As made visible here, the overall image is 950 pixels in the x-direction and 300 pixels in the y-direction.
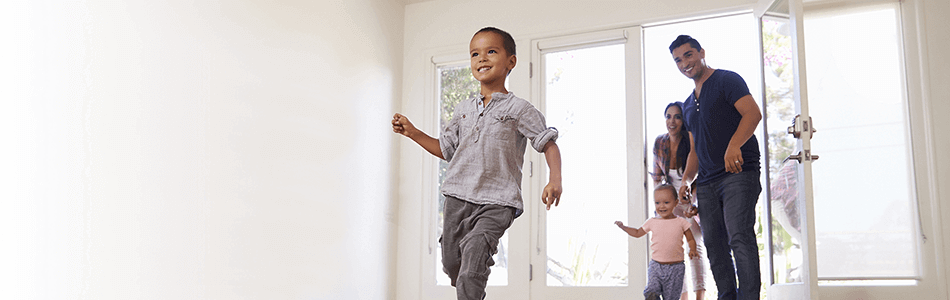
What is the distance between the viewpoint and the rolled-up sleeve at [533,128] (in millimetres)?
2223

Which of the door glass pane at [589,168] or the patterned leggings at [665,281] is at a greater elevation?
the door glass pane at [589,168]

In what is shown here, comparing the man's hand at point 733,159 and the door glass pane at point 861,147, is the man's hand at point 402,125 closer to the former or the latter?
the man's hand at point 733,159

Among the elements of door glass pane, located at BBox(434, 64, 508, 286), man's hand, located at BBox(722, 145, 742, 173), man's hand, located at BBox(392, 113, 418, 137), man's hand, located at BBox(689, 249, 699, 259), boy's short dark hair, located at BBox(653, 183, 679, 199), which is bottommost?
man's hand, located at BBox(689, 249, 699, 259)

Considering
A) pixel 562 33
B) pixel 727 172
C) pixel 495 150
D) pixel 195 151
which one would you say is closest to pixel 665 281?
pixel 727 172

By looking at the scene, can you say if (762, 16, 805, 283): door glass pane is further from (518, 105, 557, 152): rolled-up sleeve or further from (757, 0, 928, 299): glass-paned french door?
(518, 105, 557, 152): rolled-up sleeve

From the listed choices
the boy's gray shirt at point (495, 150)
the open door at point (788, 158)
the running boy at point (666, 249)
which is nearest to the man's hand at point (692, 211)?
the running boy at point (666, 249)

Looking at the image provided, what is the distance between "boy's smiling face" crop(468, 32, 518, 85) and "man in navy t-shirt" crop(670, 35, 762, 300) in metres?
1.20

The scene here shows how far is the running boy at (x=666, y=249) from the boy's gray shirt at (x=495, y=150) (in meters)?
1.45

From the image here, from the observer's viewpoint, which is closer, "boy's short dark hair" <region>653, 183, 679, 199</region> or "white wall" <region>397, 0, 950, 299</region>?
"white wall" <region>397, 0, 950, 299</region>

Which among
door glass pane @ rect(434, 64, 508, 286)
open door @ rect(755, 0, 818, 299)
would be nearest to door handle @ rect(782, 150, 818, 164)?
open door @ rect(755, 0, 818, 299)

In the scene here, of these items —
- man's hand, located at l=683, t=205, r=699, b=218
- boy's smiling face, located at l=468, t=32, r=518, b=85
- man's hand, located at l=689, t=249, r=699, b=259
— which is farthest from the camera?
man's hand, located at l=683, t=205, r=699, b=218

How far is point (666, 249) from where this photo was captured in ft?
11.7

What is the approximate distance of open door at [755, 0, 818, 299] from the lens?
2811mm

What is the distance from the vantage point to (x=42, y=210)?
7.73 feet
